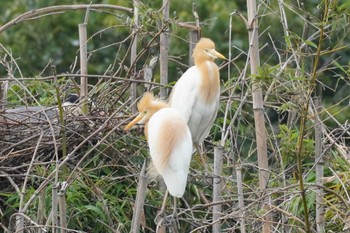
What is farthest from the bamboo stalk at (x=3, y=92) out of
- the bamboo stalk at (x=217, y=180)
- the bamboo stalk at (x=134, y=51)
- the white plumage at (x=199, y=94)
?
the bamboo stalk at (x=217, y=180)

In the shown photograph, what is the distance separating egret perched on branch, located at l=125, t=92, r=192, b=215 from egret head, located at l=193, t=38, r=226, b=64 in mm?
485

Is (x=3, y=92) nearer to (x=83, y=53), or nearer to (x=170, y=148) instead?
(x=83, y=53)

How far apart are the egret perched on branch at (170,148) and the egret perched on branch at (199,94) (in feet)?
1.59

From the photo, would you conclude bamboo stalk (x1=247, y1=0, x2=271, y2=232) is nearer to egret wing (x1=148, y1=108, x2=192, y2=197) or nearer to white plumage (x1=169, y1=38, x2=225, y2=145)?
egret wing (x1=148, y1=108, x2=192, y2=197)

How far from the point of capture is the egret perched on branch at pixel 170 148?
3.65 m

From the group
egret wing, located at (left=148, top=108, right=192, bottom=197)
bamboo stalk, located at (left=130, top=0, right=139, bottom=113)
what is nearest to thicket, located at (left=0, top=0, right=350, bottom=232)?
bamboo stalk, located at (left=130, top=0, right=139, bottom=113)

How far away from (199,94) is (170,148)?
68 cm

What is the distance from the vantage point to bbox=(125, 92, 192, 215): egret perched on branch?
365 cm

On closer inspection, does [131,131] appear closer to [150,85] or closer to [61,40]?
[150,85]

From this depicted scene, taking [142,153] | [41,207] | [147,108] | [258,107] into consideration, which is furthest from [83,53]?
[258,107]

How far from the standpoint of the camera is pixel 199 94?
4371 millimetres

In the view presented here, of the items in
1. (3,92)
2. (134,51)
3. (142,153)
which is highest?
(134,51)

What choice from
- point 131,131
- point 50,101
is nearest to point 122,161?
point 131,131

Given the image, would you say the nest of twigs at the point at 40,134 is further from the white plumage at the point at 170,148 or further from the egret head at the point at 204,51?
the white plumage at the point at 170,148
